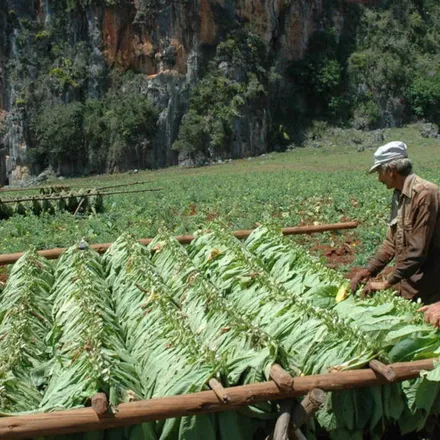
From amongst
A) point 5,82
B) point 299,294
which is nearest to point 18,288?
point 299,294

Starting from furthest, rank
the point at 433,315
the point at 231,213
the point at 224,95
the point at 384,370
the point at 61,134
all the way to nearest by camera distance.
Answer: the point at 224,95, the point at 61,134, the point at 231,213, the point at 433,315, the point at 384,370

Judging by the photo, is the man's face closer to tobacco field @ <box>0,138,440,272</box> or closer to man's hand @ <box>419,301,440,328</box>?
man's hand @ <box>419,301,440,328</box>

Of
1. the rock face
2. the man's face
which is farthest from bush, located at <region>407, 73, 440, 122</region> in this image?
the man's face

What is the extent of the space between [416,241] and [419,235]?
0.05 m

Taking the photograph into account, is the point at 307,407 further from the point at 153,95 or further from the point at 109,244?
the point at 153,95

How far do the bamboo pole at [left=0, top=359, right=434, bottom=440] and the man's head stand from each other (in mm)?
1829

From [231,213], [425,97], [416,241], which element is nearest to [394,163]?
[416,241]

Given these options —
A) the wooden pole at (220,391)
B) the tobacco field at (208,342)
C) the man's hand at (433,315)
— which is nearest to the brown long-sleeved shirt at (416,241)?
the tobacco field at (208,342)

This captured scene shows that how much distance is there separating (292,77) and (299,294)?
49.9 meters

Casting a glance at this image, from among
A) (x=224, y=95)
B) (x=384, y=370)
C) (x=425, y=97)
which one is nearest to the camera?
(x=384, y=370)

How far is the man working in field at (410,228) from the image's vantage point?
191 inches

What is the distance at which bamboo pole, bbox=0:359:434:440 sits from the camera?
3.19 m

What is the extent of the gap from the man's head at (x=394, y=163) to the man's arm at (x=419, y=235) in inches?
9.1

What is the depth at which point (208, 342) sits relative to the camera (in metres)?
4.13
